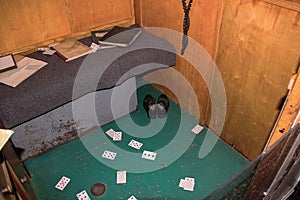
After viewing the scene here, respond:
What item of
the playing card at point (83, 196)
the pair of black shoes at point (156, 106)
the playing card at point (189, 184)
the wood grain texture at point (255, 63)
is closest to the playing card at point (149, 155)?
the playing card at point (189, 184)

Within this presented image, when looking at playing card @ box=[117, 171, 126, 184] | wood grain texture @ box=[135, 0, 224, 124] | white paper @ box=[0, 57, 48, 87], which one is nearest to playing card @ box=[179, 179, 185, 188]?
playing card @ box=[117, 171, 126, 184]

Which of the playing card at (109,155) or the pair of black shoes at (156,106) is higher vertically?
the pair of black shoes at (156,106)

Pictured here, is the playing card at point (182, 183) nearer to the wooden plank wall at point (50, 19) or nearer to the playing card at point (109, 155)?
the playing card at point (109, 155)

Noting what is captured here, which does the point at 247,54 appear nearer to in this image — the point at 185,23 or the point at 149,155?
the point at 185,23

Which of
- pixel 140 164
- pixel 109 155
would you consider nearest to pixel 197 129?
pixel 140 164

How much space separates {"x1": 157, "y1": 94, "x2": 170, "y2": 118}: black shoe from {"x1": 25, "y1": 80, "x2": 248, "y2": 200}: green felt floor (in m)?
0.11

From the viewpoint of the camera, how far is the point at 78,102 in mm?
2516

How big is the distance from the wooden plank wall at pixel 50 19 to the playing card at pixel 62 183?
1.26 meters

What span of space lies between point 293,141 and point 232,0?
1212 mm

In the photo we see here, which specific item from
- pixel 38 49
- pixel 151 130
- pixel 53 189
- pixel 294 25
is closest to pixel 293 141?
pixel 294 25

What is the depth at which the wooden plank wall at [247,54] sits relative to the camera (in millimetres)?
1814

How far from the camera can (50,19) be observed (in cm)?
256

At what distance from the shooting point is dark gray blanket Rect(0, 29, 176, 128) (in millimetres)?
2088

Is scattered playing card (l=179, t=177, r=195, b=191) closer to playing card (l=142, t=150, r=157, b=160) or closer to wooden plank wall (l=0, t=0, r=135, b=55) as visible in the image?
playing card (l=142, t=150, r=157, b=160)
